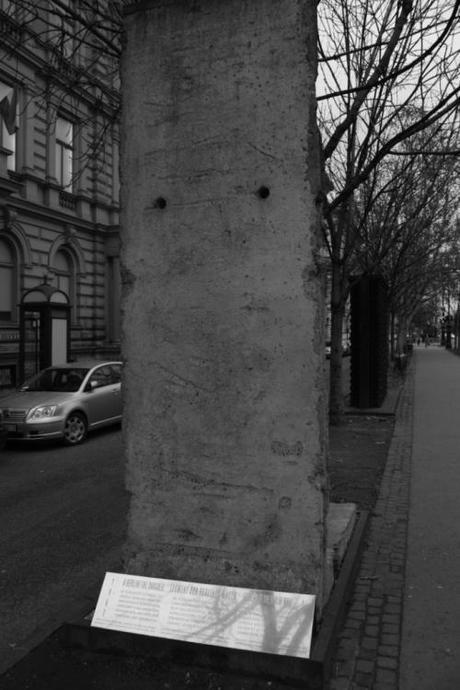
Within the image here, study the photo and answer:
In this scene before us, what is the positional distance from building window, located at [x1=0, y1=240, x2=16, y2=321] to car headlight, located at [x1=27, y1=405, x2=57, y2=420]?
1221 centimetres

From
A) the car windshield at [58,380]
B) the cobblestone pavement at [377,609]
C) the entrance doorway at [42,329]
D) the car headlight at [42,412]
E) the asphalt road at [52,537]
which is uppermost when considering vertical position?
the entrance doorway at [42,329]

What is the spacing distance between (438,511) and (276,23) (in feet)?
16.2

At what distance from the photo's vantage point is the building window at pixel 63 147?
24.5 m

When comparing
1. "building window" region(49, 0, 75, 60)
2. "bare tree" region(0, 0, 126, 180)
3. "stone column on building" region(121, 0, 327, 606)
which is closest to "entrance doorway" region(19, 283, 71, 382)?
"bare tree" region(0, 0, 126, 180)

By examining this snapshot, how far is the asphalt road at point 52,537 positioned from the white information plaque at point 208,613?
0.33 m

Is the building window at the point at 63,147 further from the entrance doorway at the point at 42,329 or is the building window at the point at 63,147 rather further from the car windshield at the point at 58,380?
the car windshield at the point at 58,380

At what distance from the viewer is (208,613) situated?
337cm

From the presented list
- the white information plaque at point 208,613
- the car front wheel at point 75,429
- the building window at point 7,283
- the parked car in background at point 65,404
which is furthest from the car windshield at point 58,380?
the building window at point 7,283

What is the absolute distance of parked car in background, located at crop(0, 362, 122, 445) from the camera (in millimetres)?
10570

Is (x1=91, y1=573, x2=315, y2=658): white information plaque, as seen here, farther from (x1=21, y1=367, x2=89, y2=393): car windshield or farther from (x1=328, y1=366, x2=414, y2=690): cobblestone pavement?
(x1=21, y1=367, x2=89, y2=393): car windshield

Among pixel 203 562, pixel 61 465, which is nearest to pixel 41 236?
pixel 61 465

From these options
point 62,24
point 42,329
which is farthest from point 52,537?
point 42,329

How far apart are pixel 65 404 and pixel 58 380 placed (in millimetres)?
1287

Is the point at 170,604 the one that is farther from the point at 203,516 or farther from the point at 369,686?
the point at 369,686
